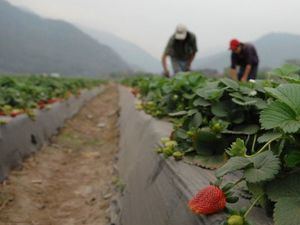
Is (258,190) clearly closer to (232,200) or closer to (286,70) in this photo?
(232,200)

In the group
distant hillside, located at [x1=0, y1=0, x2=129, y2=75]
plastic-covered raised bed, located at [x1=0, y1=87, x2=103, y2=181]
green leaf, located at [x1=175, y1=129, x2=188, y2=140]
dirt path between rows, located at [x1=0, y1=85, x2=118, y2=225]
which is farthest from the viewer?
distant hillside, located at [x1=0, y1=0, x2=129, y2=75]

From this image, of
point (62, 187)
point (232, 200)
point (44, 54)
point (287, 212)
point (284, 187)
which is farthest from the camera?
point (44, 54)

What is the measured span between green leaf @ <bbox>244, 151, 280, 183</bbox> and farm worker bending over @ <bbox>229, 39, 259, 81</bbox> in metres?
6.78

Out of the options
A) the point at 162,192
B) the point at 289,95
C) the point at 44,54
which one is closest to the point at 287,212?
the point at 289,95

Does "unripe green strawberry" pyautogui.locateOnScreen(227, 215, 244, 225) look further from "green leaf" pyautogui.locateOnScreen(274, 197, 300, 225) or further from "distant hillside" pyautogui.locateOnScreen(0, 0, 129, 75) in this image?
"distant hillside" pyautogui.locateOnScreen(0, 0, 129, 75)

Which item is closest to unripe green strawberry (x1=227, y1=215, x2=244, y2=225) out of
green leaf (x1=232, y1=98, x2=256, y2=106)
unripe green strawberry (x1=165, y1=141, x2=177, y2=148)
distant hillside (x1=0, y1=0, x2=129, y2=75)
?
green leaf (x1=232, y1=98, x2=256, y2=106)

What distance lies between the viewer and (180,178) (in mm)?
2367

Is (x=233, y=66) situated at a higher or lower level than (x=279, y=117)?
lower

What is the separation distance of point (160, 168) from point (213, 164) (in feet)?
1.46

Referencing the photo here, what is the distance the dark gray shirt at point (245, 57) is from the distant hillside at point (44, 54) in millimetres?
105512

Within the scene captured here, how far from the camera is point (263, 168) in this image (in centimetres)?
168

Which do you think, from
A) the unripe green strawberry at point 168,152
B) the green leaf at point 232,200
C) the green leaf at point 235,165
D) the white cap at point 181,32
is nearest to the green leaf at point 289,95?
the green leaf at point 235,165

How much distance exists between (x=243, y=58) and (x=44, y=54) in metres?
151

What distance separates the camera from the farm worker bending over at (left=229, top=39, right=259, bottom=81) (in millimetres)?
8398
